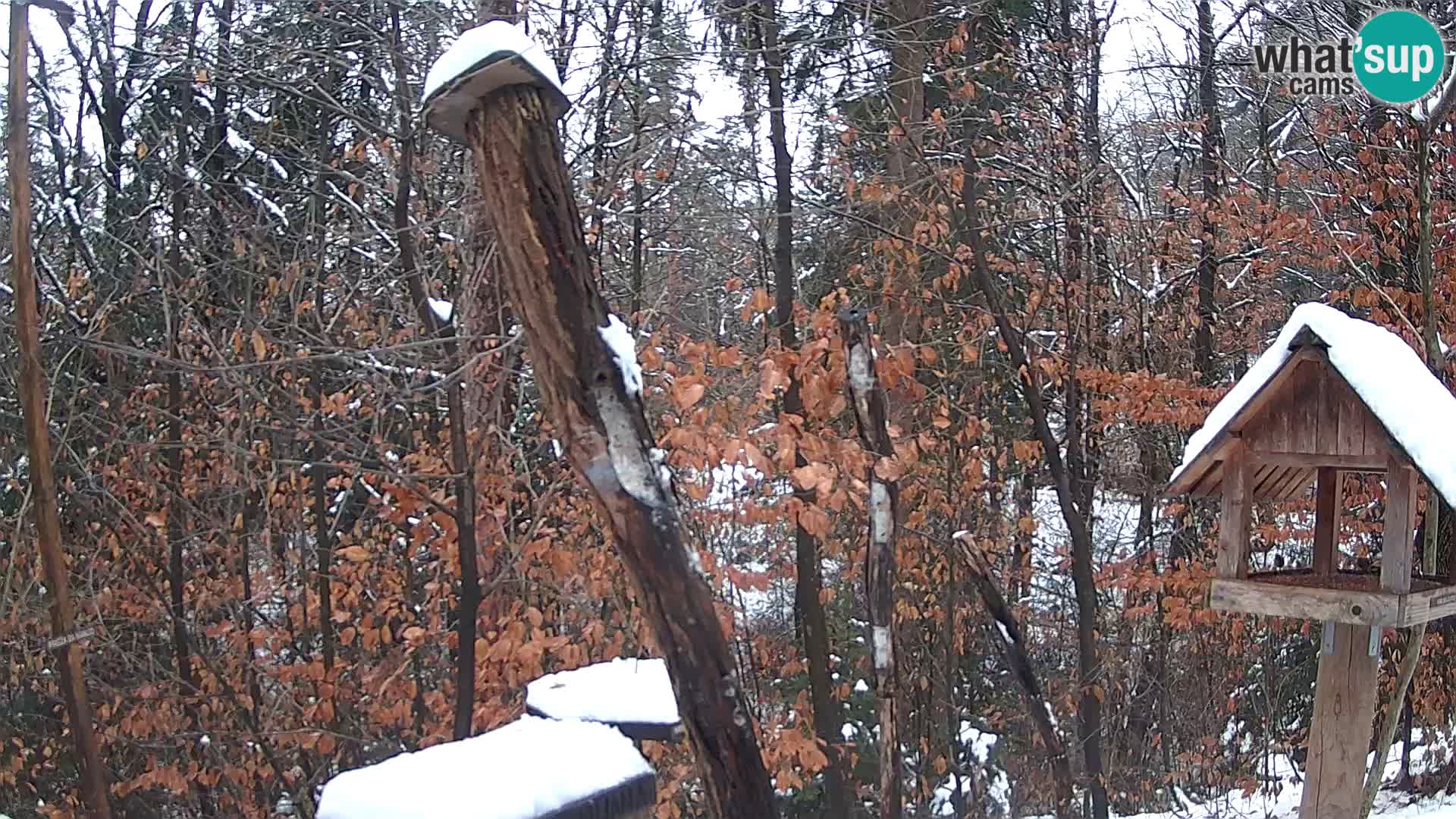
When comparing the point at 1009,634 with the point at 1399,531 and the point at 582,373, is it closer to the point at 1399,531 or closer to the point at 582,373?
the point at 1399,531

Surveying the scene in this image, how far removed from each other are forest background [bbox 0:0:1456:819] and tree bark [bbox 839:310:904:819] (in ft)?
0.54

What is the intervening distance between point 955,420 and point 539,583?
11.9ft

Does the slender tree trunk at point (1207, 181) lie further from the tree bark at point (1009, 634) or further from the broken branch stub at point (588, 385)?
the broken branch stub at point (588, 385)

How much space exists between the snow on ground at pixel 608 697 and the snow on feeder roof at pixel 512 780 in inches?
6.6

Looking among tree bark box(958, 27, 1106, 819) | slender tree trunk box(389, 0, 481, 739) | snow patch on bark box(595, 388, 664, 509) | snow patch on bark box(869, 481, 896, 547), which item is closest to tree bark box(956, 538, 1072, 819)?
snow patch on bark box(869, 481, 896, 547)

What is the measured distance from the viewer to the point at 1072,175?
7051 mm

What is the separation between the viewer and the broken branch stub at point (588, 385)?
2.48 m

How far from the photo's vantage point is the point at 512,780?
1724 millimetres

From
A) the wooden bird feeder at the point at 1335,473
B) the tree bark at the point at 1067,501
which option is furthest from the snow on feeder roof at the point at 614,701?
the tree bark at the point at 1067,501

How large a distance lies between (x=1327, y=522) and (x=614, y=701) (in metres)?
2.72

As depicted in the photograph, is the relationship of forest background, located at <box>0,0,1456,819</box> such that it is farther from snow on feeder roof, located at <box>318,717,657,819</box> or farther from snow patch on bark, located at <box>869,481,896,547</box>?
snow on feeder roof, located at <box>318,717,657,819</box>

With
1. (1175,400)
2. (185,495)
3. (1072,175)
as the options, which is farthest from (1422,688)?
(185,495)

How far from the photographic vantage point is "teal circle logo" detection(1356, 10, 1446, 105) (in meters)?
6.21

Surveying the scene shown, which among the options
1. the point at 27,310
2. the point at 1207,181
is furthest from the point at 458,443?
the point at 1207,181
